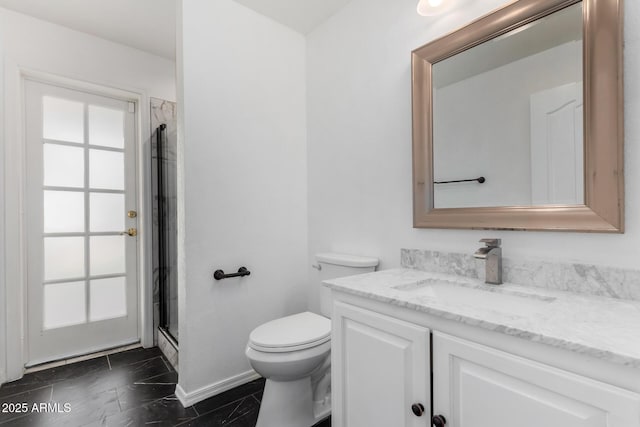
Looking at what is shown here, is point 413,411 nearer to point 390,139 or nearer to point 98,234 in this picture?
point 390,139

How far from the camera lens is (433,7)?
1399 millimetres

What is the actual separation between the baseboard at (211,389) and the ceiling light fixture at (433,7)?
2188mm

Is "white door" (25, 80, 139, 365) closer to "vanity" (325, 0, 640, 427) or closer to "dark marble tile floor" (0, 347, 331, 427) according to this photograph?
"dark marble tile floor" (0, 347, 331, 427)

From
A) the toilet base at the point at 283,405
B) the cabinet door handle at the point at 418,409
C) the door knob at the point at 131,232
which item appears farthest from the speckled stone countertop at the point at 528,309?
the door knob at the point at 131,232

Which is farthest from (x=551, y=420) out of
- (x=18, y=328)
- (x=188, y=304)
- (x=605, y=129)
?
(x=18, y=328)

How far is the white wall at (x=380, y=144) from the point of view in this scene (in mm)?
998

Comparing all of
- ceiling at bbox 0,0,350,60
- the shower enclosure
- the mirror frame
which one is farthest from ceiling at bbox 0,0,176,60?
the mirror frame

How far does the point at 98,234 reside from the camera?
7.97ft

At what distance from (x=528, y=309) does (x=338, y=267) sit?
3.25 ft

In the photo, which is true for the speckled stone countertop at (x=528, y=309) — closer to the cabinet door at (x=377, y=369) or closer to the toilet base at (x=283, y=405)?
the cabinet door at (x=377, y=369)

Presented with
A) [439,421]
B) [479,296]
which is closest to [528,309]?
[479,296]

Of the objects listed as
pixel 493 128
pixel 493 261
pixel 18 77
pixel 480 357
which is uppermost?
pixel 18 77

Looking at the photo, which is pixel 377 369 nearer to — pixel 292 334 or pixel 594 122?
pixel 292 334

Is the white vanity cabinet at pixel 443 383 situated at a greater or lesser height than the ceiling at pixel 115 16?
lesser
